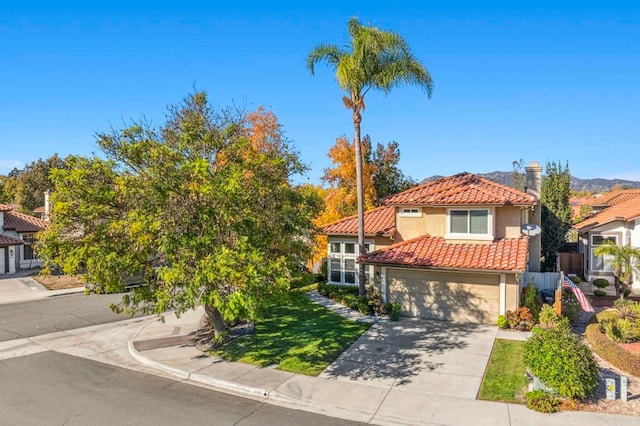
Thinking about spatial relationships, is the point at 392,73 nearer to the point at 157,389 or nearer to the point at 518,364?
the point at 518,364

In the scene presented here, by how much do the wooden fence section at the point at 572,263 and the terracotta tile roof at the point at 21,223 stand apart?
125ft

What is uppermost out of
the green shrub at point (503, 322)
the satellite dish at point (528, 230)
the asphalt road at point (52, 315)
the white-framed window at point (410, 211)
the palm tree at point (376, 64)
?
the palm tree at point (376, 64)

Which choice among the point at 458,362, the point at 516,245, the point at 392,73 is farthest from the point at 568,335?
the point at 392,73

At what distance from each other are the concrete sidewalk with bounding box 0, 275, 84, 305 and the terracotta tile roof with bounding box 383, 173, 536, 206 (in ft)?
68.5

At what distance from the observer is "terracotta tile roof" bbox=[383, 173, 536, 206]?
17516mm

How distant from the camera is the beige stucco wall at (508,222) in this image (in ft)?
58.9

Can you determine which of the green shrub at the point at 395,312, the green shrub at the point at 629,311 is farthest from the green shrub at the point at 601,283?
the green shrub at the point at 395,312

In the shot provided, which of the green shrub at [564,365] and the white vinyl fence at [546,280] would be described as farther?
the white vinyl fence at [546,280]

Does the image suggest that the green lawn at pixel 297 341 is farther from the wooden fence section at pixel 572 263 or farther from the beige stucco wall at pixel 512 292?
the wooden fence section at pixel 572 263

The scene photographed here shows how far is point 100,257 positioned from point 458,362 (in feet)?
35.3

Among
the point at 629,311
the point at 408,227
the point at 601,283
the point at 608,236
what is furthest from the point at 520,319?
the point at 608,236

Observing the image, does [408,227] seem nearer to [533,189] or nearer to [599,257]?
[533,189]

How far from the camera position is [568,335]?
10.7 metres

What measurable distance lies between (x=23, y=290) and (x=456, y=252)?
85.6ft
